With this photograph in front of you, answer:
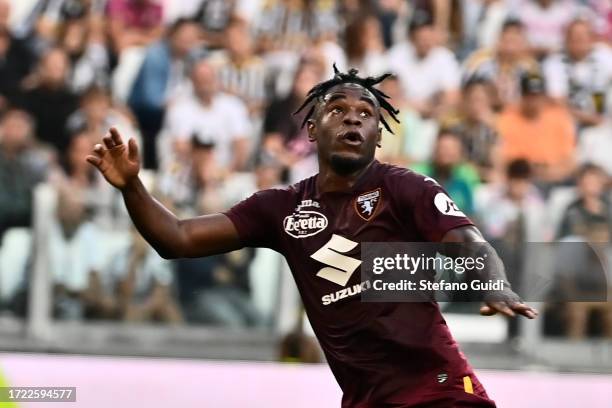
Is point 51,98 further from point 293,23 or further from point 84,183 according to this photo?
point 293,23

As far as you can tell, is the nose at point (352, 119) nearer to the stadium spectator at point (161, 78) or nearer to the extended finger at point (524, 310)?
the extended finger at point (524, 310)

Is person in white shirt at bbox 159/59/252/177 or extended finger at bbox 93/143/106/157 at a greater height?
person in white shirt at bbox 159/59/252/177

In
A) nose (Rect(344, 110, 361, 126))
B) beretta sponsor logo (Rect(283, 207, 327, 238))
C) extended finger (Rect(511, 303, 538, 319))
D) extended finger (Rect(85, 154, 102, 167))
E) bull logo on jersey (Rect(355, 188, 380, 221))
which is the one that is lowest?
extended finger (Rect(511, 303, 538, 319))

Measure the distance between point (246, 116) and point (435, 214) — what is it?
5.97m

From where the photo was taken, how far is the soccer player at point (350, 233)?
192 inches

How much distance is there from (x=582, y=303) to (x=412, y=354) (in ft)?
12.3

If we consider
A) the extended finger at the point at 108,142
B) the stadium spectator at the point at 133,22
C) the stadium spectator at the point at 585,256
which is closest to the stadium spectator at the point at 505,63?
the stadium spectator at the point at 585,256

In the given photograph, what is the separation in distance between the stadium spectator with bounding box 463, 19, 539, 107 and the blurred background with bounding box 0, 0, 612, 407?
2 centimetres

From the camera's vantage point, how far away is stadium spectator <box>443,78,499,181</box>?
10.0 meters

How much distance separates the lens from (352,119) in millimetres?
5043

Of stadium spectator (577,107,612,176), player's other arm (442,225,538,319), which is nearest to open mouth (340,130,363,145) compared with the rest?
player's other arm (442,225,538,319)

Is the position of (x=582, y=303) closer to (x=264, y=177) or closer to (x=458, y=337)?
(x=458, y=337)

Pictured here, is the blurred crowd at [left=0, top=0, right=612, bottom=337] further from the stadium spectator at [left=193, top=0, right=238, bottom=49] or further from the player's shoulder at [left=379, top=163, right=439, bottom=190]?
the player's shoulder at [left=379, top=163, right=439, bottom=190]

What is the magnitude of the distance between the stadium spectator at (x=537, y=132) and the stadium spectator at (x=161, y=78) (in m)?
2.95
